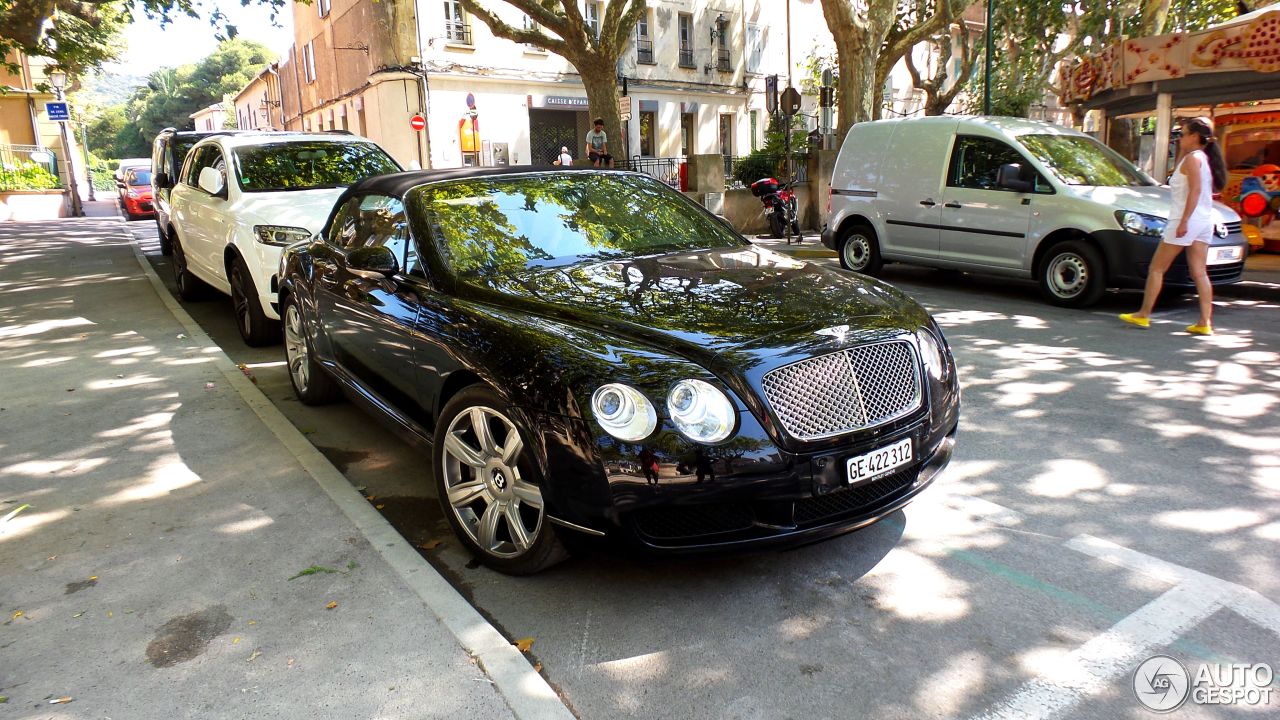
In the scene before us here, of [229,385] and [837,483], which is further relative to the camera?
[229,385]

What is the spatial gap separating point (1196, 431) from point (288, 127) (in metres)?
44.5

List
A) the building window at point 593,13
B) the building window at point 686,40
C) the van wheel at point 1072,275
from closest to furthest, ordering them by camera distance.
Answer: the van wheel at point 1072,275 < the building window at point 593,13 < the building window at point 686,40

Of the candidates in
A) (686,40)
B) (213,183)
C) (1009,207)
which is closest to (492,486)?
(213,183)

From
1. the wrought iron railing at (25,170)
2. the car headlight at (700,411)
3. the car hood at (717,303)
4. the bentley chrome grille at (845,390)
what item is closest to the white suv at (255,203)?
the car hood at (717,303)

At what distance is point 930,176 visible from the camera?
10.1m

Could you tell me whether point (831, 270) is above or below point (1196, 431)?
above

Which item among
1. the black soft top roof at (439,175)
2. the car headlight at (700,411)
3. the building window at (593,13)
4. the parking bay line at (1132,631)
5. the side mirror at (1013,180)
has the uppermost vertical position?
the building window at (593,13)

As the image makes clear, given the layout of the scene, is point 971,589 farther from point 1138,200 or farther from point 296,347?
point 1138,200

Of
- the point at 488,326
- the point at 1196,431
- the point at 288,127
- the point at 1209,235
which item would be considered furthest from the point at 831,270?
the point at 288,127

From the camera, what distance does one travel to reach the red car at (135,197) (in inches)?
930

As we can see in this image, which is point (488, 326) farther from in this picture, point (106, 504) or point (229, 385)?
point (229, 385)

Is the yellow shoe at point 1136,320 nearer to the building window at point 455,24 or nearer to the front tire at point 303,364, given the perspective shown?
the front tire at point 303,364

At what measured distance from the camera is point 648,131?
106 ft

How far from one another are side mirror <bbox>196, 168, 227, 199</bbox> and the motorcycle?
10254 millimetres
